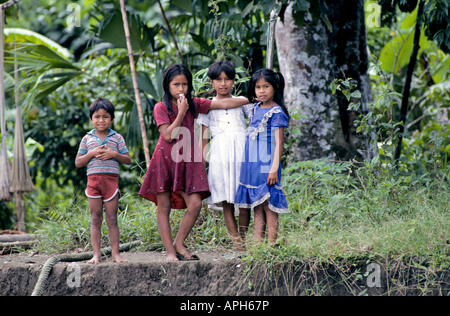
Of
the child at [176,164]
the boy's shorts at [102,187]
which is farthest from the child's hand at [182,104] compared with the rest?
the boy's shorts at [102,187]

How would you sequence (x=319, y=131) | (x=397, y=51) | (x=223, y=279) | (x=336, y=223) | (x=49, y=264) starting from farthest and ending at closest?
(x=397, y=51), (x=319, y=131), (x=336, y=223), (x=49, y=264), (x=223, y=279)

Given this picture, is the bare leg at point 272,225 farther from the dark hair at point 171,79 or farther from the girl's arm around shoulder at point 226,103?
the dark hair at point 171,79

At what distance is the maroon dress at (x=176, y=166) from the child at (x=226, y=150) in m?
0.10

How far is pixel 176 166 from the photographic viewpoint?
361 cm

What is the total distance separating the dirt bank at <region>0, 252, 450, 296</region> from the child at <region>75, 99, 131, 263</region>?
20cm

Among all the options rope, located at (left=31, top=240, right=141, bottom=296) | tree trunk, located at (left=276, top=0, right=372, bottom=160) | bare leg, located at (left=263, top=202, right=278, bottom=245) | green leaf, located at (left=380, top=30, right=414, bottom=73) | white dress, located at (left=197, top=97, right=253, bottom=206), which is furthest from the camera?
green leaf, located at (left=380, top=30, right=414, bottom=73)

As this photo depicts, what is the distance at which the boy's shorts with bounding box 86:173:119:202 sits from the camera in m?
3.60

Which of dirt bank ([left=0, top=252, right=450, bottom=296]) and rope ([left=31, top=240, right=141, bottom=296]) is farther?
rope ([left=31, top=240, right=141, bottom=296])

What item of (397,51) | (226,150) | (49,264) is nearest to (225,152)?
(226,150)

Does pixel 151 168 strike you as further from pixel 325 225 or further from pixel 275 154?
pixel 325 225

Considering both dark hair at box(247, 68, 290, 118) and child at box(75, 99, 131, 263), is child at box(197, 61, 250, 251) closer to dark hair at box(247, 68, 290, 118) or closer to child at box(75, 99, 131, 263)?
dark hair at box(247, 68, 290, 118)

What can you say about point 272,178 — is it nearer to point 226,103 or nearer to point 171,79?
point 226,103

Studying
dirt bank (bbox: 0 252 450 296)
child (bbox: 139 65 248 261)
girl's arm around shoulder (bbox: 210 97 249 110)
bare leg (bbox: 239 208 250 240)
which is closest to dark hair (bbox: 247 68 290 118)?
girl's arm around shoulder (bbox: 210 97 249 110)

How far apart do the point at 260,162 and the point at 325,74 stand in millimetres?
2057
